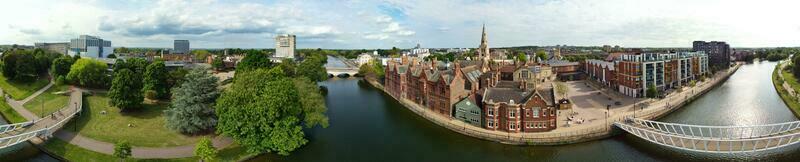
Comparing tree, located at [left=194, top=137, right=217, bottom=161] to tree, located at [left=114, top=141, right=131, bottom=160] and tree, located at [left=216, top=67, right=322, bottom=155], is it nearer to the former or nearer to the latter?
tree, located at [left=216, top=67, right=322, bottom=155]

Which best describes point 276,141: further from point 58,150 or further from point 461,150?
point 58,150

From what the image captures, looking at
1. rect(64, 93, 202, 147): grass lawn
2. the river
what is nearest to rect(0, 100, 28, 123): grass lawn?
rect(64, 93, 202, 147): grass lawn

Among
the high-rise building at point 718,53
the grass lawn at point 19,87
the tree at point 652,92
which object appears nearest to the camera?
the grass lawn at point 19,87

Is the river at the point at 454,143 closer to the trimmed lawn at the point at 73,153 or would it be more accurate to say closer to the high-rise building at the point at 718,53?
the trimmed lawn at the point at 73,153

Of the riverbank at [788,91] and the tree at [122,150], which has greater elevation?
the riverbank at [788,91]

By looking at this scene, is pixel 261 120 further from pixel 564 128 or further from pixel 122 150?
pixel 564 128

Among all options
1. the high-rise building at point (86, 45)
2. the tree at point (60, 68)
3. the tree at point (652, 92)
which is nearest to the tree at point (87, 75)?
the tree at point (60, 68)

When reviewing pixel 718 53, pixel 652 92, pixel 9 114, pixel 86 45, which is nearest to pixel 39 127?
pixel 9 114
